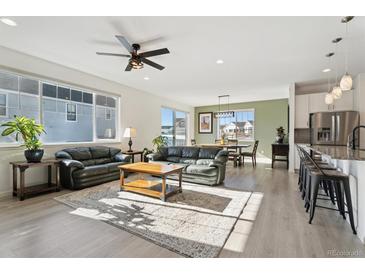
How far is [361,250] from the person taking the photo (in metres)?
1.84

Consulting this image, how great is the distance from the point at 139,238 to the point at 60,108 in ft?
12.8

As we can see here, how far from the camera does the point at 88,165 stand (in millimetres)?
4332

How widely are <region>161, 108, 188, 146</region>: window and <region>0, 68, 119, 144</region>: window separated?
2767mm

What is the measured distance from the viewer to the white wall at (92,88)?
11.3 ft

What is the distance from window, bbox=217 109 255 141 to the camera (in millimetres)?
8758

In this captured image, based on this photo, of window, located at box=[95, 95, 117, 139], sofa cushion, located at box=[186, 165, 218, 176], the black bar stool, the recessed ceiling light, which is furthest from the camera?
window, located at box=[95, 95, 117, 139]

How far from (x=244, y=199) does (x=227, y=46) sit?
275cm

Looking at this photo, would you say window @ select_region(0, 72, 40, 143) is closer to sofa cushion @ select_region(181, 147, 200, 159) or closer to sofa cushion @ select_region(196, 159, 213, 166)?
sofa cushion @ select_region(181, 147, 200, 159)

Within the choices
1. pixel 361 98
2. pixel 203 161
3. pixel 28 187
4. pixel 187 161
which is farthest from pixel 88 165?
pixel 361 98

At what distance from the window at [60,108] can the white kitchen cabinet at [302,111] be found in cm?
566

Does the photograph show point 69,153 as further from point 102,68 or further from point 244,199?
point 244,199

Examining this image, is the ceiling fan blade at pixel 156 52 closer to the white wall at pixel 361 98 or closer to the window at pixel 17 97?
the window at pixel 17 97

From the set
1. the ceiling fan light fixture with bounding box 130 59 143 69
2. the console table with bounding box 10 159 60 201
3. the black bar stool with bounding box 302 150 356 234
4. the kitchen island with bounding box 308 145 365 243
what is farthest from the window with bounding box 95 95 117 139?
the kitchen island with bounding box 308 145 365 243
